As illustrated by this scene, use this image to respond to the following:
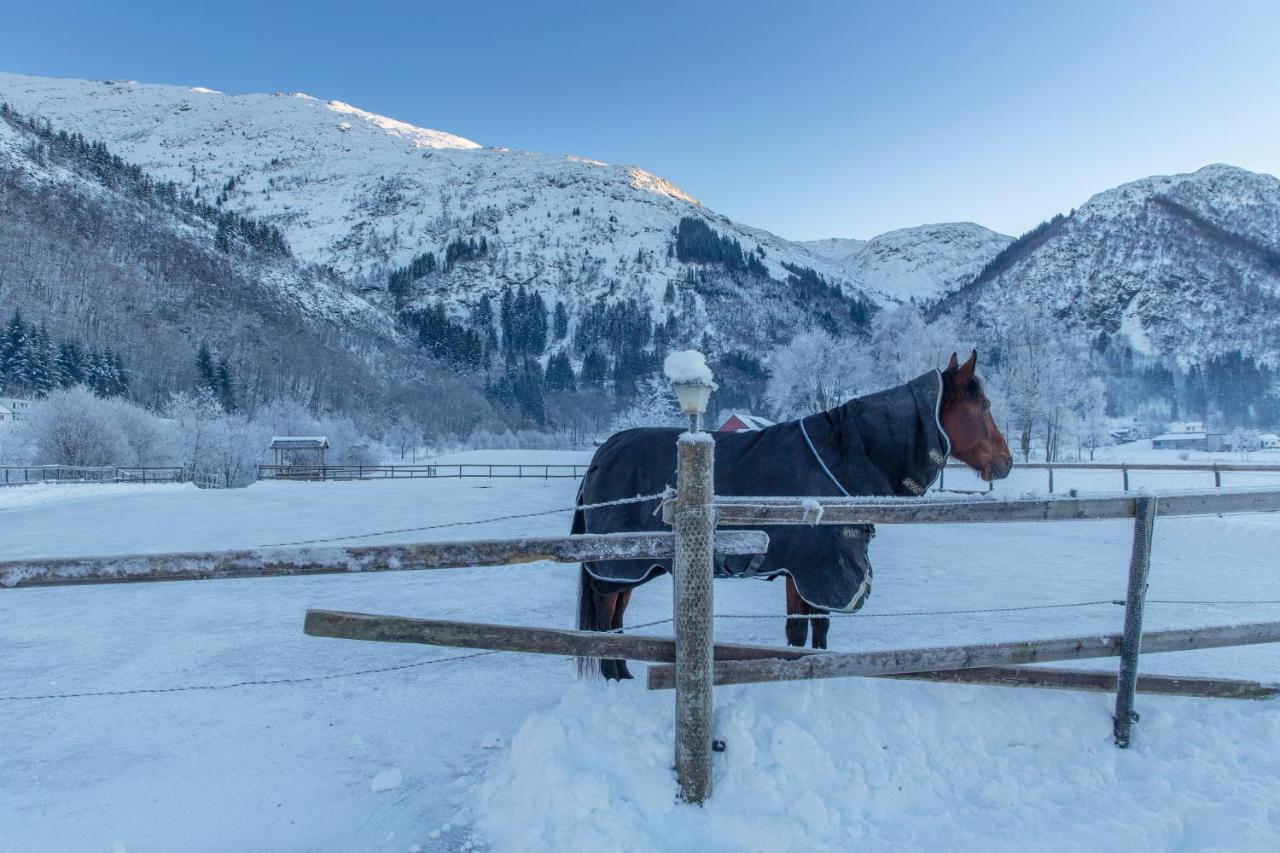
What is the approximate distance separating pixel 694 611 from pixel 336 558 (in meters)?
1.39

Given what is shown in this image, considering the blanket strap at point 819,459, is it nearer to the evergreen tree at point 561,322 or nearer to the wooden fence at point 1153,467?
the wooden fence at point 1153,467

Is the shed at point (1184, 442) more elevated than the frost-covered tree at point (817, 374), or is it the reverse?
the frost-covered tree at point (817, 374)

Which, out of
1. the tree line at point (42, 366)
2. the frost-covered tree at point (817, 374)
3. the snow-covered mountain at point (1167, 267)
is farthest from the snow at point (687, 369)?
the snow-covered mountain at point (1167, 267)

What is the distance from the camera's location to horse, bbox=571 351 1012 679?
3277 millimetres

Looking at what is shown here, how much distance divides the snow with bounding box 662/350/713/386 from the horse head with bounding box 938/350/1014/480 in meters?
1.65

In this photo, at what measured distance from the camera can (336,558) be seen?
2.32 metres

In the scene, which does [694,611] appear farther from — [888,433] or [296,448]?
[296,448]

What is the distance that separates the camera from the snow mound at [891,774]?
229 cm

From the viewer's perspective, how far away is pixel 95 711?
12.0ft

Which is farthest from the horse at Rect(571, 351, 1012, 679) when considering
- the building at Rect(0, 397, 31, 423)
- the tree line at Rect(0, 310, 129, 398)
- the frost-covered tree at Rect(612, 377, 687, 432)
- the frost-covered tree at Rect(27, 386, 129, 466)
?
the frost-covered tree at Rect(612, 377, 687, 432)

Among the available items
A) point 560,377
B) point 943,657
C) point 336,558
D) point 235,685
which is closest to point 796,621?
point 943,657

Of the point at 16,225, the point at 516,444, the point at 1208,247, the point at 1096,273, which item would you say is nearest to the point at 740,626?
the point at 516,444

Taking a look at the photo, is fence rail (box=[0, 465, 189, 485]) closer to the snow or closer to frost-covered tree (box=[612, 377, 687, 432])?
the snow

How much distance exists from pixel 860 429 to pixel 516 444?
86.8m
